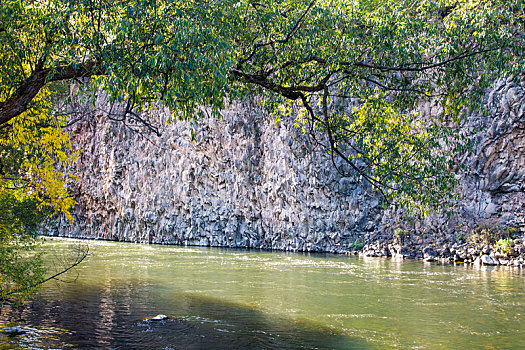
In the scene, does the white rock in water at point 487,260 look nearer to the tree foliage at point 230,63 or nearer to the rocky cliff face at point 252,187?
the rocky cliff face at point 252,187

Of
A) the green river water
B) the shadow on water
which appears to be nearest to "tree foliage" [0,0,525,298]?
the shadow on water

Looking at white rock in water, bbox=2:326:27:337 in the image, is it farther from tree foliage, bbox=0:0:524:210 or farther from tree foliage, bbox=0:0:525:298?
tree foliage, bbox=0:0:524:210

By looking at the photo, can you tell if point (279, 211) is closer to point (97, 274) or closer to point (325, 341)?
point (97, 274)

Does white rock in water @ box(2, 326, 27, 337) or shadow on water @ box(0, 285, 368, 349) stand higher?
white rock in water @ box(2, 326, 27, 337)

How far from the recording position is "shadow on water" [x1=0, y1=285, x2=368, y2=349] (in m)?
7.67

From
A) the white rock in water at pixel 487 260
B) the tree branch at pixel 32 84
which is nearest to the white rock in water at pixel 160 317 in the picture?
the tree branch at pixel 32 84

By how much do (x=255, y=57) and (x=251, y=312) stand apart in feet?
19.3

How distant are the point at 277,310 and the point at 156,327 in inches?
127

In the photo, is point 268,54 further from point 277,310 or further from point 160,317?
point 277,310

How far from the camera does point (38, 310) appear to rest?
32.9 feet

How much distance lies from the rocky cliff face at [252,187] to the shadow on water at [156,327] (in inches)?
400

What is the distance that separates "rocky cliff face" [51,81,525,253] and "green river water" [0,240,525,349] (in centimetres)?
671

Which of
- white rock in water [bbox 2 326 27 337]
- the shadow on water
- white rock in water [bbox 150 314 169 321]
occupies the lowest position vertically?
the shadow on water

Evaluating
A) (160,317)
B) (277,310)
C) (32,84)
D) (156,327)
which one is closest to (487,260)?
(277,310)
